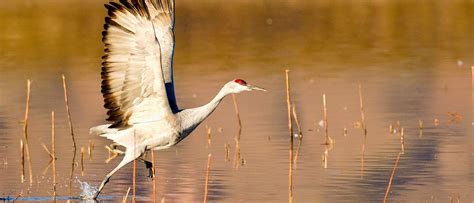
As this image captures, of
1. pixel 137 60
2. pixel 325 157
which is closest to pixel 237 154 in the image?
pixel 325 157

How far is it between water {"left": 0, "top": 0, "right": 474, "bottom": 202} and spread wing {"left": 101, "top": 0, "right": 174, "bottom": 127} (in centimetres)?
→ 73

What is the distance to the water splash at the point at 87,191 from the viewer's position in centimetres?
1155

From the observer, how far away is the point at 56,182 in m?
12.4

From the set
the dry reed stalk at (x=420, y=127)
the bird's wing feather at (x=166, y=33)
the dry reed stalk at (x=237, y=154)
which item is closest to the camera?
the bird's wing feather at (x=166, y=33)

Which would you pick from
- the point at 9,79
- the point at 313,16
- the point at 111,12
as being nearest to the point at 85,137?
the point at 111,12

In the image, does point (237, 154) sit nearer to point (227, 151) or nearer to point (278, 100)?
point (227, 151)

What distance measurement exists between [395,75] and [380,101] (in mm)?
4089

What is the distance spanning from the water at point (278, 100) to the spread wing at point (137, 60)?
73 cm

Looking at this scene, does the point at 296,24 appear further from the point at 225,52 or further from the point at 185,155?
the point at 185,155

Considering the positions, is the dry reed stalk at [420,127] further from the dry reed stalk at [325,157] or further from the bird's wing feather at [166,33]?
the bird's wing feather at [166,33]

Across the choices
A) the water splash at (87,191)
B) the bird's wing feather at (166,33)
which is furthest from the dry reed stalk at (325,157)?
the water splash at (87,191)

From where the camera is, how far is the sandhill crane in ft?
36.5

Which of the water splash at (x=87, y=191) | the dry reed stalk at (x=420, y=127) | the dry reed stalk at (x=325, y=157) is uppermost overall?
the dry reed stalk at (x=420, y=127)

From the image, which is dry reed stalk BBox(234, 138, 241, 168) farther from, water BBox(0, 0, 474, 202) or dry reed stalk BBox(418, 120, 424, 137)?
dry reed stalk BBox(418, 120, 424, 137)
